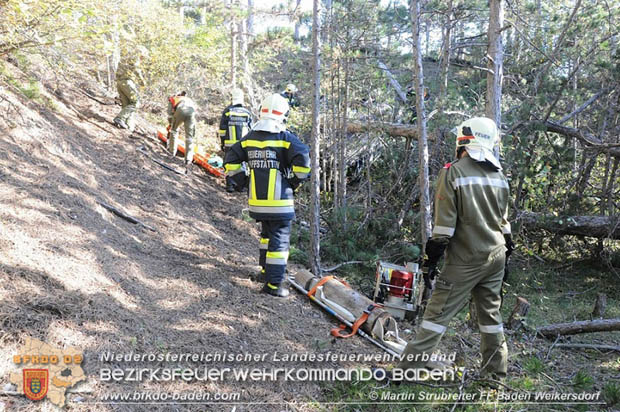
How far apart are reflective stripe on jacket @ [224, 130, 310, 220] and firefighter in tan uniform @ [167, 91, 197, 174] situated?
4.95 m

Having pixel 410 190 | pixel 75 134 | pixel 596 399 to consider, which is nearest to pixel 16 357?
pixel 596 399

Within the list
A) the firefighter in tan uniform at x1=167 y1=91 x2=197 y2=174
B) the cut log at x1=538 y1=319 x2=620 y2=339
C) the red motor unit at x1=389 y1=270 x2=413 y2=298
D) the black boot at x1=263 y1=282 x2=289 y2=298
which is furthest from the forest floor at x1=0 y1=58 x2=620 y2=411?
the firefighter in tan uniform at x1=167 y1=91 x2=197 y2=174

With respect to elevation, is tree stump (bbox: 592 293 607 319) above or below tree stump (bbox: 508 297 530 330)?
below

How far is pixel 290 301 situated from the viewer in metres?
5.21

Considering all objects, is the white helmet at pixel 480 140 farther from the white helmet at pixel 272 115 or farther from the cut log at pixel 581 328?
the cut log at pixel 581 328

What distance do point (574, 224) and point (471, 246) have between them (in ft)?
21.8

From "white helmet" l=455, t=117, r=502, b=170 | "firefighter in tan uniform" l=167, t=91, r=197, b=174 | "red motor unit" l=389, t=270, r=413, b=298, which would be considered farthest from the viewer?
"firefighter in tan uniform" l=167, t=91, r=197, b=174

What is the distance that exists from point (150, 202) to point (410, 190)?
556 centimetres

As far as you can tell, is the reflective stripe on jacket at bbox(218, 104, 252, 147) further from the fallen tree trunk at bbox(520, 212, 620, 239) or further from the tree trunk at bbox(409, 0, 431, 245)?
the fallen tree trunk at bbox(520, 212, 620, 239)

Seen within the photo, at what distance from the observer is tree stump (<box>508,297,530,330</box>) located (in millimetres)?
5668

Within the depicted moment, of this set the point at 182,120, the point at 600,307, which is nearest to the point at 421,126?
the point at 600,307

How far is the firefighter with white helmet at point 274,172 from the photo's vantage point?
196 inches

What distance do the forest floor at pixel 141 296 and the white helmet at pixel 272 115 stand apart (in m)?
1.88

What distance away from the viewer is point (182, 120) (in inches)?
378
